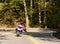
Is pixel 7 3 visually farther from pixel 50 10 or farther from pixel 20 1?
pixel 50 10

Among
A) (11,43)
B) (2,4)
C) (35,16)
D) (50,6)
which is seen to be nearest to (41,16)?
(35,16)

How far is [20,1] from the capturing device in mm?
36344

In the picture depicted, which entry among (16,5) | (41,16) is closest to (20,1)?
(16,5)

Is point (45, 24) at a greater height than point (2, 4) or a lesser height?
lesser

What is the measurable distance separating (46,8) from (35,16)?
2883 mm

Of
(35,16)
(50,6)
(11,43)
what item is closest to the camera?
(11,43)

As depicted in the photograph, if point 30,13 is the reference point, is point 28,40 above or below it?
above

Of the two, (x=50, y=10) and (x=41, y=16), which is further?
(x=41, y=16)

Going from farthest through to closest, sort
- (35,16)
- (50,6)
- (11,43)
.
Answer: (35,16)
(50,6)
(11,43)

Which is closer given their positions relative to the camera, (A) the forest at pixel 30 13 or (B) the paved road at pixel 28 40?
(B) the paved road at pixel 28 40

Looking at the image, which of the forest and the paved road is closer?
the paved road

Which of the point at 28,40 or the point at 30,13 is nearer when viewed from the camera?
the point at 28,40

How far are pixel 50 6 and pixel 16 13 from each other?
6.01 meters

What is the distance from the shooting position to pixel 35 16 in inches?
1464
